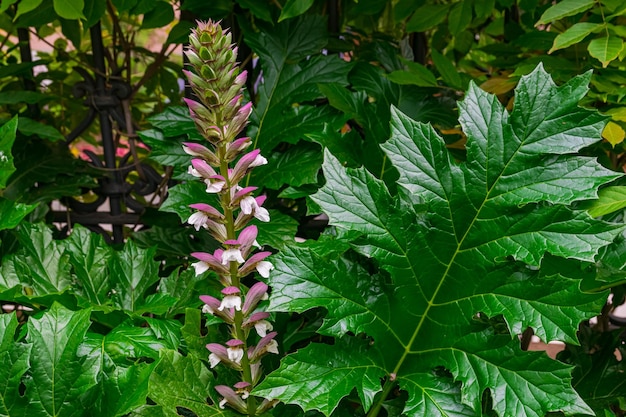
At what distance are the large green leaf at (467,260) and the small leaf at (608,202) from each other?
0.07 metres

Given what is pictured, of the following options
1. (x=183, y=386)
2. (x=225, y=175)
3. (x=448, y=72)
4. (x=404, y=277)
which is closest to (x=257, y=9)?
(x=448, y=72)

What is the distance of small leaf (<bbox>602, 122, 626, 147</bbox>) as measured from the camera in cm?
97

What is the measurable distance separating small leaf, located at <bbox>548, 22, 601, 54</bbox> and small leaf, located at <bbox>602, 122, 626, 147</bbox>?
15 cm

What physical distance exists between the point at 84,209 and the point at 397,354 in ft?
2.90

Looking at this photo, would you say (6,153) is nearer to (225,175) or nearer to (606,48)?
(225,175)

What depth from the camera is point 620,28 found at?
100cm

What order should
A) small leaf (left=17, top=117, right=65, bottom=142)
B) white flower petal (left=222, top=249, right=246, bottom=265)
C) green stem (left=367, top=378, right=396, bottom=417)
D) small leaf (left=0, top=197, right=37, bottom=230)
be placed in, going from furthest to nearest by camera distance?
1. small leaf (left=17, top=117, right=65, bottom=142)
2. small leaf (left=0, top=197, right=37, bottom=230)
3. green stem (left=367, top=378, right=396, bottom=417)
4. white flower petal (left=222, top=249, right=246, bottom=265)

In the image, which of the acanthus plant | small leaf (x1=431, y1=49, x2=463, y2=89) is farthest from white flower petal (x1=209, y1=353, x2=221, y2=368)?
small leaf (x1=431, y1=49, x2=463, y2=89)

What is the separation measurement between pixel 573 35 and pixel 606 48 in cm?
6

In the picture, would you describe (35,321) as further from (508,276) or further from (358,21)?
(358,21)

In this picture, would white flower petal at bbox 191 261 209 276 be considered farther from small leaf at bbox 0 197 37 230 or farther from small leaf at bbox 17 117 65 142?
small leaf at bbox 17 117 65 142

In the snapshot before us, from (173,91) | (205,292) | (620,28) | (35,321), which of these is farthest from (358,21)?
(35,321)

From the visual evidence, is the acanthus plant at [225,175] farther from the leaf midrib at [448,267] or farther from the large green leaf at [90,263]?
the large green leaf at [90,263]

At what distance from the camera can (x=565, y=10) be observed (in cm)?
99
